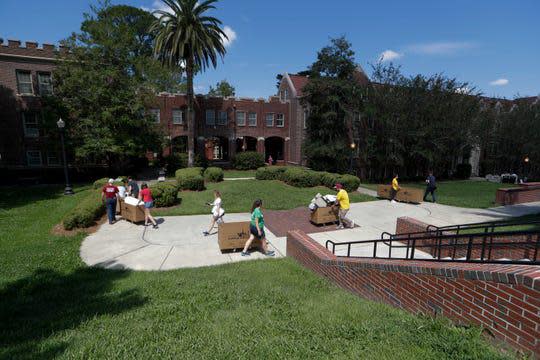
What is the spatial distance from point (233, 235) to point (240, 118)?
26246 mm

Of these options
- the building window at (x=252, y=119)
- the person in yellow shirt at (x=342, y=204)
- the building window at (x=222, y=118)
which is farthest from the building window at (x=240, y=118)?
the person in yellow shirt at (x=342, y=204)

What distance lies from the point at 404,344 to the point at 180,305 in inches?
133

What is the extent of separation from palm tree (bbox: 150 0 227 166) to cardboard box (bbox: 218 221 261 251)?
65.1 ft

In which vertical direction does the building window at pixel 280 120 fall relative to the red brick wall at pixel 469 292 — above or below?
above

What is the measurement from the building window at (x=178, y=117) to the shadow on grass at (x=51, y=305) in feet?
83.0

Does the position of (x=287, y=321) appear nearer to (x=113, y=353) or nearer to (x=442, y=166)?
(x=113, y=353)

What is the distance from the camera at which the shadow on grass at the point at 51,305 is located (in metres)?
3.33

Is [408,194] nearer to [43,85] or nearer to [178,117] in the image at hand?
[178,117]

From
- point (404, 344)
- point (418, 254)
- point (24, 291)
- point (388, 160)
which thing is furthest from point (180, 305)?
point (388, 160)

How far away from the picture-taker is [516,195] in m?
15.4

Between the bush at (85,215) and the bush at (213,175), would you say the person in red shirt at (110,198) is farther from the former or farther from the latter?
the bush at (213,175)

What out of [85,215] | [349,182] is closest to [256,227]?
[85,215]

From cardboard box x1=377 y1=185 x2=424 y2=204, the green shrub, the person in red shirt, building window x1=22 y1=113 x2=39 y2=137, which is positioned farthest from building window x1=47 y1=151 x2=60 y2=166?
cardboard box x1=377 y1=185 x2=424 y2=204

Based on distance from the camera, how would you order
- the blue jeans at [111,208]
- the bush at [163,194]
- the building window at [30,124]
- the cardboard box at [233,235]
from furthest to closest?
1. the building window at [30,124]
2. the bush at [163,194]
3. the blue jeans at [111,208]
4. the cardboard box at [233,235]
